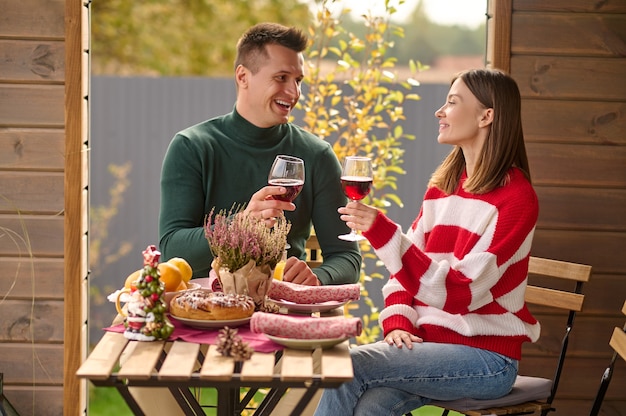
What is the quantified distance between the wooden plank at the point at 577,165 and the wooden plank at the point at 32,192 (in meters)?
1.71

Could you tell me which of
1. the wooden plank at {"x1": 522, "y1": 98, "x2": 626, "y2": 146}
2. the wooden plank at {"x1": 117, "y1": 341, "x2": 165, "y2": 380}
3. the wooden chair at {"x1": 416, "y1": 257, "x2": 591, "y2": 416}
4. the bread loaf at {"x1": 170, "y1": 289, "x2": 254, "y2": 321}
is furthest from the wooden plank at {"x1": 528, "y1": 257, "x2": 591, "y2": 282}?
the wooden plank at {"x1": 117, "y1": 341, "x2": 165, "y2": 380}

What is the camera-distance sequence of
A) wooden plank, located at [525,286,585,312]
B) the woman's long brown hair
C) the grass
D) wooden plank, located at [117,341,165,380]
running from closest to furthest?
wooden plank, located at [117,341,165,380], the woman's long brown hair, wooden plank, located at [525,286,585,312], the grass

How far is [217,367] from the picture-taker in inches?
70.1

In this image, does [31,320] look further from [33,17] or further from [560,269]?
[560,269]

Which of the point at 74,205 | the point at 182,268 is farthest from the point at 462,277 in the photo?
the point at 74,205

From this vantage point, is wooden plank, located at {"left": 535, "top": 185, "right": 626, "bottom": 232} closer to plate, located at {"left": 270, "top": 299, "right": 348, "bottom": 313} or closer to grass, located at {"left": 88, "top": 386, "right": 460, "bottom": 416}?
plate, located at {"left": 270, "top": 299, "right": 348, "bottom": 313}

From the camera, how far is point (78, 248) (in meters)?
3.25

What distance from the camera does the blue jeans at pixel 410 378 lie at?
2.35 metres

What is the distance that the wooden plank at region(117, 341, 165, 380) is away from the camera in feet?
5.65

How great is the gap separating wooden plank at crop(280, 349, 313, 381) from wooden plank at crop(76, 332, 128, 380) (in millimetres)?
339

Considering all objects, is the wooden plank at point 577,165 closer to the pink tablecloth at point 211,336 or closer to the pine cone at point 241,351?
the pink tablecloth at point 211,336

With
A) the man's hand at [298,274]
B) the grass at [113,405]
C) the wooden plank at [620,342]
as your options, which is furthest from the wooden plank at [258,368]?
the grass at [113,405]

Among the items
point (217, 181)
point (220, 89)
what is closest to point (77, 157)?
point (217, 181)

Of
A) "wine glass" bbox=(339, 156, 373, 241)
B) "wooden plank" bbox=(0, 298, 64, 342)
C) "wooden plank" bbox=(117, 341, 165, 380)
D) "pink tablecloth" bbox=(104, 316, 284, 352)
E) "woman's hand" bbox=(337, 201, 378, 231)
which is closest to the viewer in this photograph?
"wooden plank" bbox=(117, 341, 165, 380)
